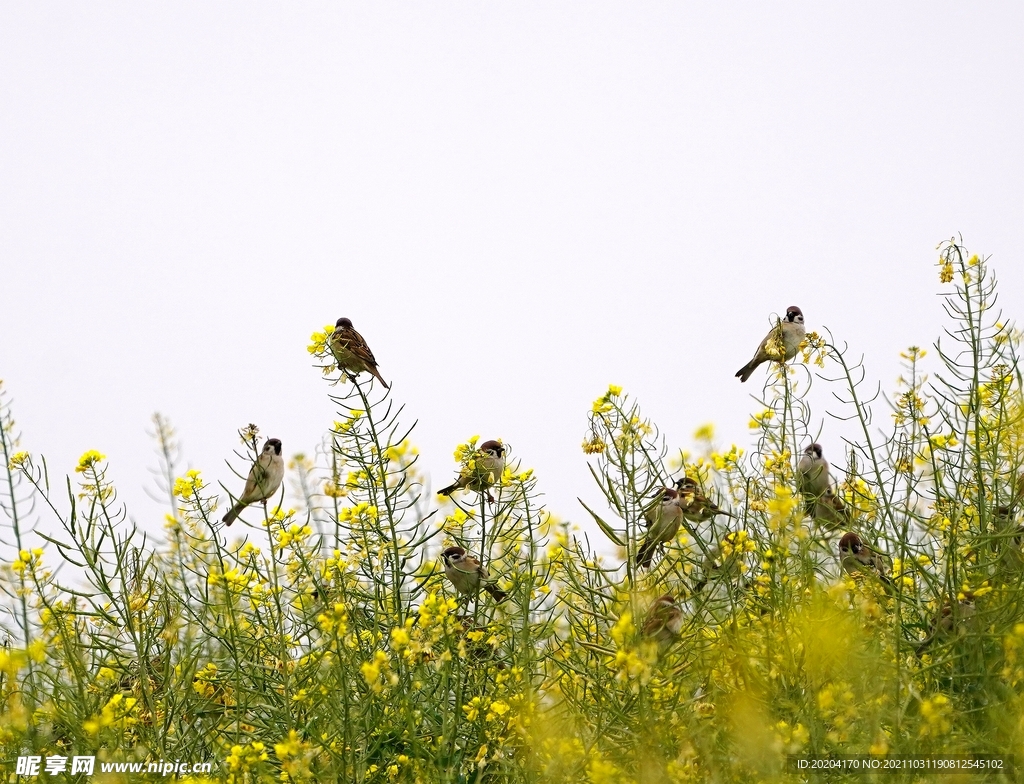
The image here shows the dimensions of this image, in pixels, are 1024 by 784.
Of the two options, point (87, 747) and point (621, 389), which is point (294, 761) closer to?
point (87, 747)

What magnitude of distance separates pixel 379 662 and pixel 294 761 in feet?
1.44

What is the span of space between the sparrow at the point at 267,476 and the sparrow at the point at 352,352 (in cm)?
75

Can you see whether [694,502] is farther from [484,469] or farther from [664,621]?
[484,469]

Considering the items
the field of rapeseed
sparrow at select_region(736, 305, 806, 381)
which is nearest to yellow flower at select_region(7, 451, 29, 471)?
the field of rapeseed

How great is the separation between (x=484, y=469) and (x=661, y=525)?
97 centimetres

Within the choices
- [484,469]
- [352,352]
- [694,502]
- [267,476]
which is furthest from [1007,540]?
[267,476]

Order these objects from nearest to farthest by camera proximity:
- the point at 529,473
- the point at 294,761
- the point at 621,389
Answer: the point at 294,761, the point at 621,389, the point at 529,473

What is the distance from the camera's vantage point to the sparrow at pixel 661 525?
4.32 m

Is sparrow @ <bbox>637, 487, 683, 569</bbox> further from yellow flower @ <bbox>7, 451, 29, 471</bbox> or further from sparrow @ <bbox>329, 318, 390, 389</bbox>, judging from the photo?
yellow flower @ <bbox>7, 451, 29, 471</bbox>

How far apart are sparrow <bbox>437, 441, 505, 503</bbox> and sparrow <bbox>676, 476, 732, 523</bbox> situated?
3.15 feet

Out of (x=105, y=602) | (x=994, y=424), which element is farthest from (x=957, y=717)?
(x=105, y=602)

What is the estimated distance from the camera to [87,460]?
4301 mm

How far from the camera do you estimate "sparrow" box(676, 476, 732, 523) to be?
445cm

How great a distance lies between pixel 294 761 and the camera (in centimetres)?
327
